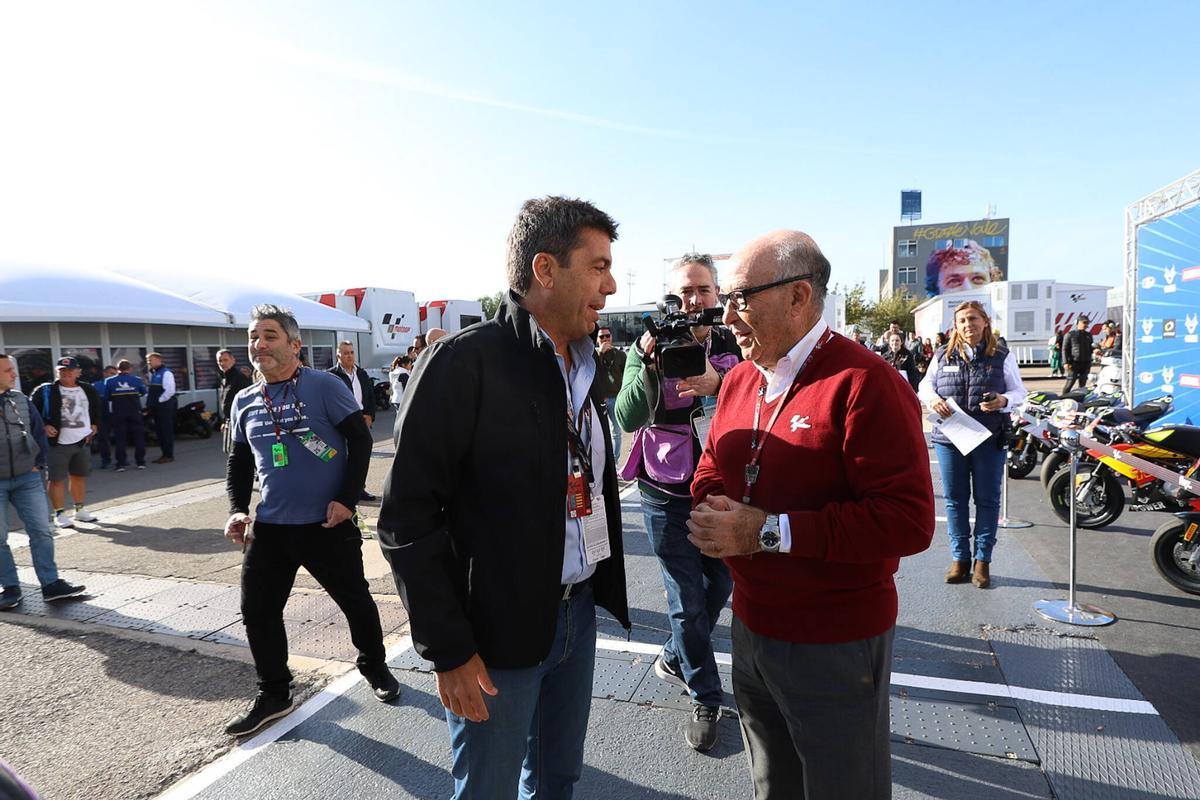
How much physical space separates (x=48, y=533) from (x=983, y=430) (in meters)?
6.61

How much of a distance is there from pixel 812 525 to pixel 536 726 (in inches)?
39.8

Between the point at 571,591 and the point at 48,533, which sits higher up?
the point at 571,591

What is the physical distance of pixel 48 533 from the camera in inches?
192

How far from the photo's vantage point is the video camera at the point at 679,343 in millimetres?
2436

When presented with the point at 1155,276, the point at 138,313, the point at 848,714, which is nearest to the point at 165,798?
the point at 848,714

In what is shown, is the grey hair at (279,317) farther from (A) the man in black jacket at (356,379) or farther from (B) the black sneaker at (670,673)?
(A) the man in black jacket at (356,379)

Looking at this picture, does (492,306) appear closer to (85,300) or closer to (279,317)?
(85,300)

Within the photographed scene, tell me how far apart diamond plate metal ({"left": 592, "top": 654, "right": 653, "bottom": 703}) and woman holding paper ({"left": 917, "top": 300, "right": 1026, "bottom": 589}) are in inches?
100

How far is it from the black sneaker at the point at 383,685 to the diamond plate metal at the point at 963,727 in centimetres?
230

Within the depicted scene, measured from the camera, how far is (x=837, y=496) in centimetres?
164

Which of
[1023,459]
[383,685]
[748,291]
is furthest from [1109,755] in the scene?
[1023,459]

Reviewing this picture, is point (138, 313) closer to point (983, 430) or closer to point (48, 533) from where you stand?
point (48, 533)

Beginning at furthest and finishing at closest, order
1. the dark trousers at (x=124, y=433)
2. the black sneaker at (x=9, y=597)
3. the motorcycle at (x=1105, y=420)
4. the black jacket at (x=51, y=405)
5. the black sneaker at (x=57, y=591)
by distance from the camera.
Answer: the dark trousers at (x=124, y=433), the black jacket at (x=51, y=405), the motorcycle at (x=1105, y=420), the black sneaker at (x=57, y=591), the black sneaker at (x=9, y=597)

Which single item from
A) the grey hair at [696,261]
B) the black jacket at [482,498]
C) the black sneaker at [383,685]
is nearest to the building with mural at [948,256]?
the grey hair at [696,261]
